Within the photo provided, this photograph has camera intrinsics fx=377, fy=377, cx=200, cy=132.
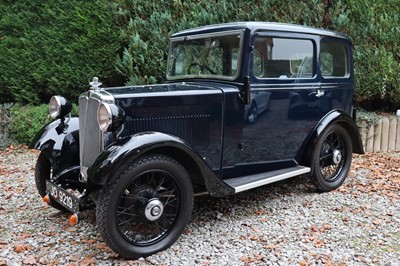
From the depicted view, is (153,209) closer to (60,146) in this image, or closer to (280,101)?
(60,146)

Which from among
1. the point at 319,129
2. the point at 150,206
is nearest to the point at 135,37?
the point at 319,129

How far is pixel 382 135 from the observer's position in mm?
6043

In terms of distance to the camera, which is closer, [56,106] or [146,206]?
A: [146,206]

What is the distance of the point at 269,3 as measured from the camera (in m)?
6.11

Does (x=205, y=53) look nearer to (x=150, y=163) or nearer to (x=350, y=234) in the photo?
(x=150, y=163)

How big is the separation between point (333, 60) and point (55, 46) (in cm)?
453

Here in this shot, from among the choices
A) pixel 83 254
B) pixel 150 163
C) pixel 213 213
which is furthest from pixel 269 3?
pixel 83 254

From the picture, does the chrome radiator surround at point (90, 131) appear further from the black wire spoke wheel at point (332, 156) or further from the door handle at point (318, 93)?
the black wire spoke wheel at point (332, 156)

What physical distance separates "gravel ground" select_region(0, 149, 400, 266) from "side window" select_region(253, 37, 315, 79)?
129 centimetres

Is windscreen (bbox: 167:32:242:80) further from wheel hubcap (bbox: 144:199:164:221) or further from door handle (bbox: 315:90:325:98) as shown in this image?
wheel hubcap (bbox: 144:199:164:221)

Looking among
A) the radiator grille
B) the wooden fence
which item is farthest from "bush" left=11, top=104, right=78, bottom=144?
the wooden fence

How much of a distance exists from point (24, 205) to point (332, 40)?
12.0 ft

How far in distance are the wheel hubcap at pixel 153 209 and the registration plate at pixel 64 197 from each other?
1.64 feet

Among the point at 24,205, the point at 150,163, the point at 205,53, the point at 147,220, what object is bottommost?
the point at 24,205
